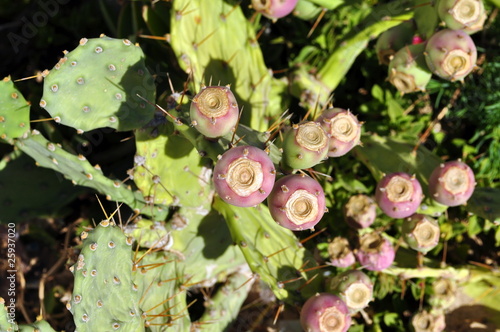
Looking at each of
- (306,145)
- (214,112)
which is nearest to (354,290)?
(306,145)

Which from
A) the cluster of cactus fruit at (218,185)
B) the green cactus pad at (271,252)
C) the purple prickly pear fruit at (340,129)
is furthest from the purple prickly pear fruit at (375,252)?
the purple prickly pear fruit at (340,129)

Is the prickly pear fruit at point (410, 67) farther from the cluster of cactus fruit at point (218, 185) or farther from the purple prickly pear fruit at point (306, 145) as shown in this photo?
the purple prickly pear fruit at point (306, 145)

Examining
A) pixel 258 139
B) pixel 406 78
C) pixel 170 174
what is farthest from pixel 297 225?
pixel 406 78

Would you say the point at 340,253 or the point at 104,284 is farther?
the point at 340,253

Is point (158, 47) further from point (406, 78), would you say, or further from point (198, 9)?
point (406, 78)

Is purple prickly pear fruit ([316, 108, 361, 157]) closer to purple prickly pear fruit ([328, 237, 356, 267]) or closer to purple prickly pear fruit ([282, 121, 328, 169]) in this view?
purple prickly pear fruit ([282, 121, 328, 169])

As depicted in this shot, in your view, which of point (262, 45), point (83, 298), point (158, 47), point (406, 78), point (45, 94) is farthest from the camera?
point (262, 45)

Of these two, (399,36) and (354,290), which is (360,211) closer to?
(354,290)
